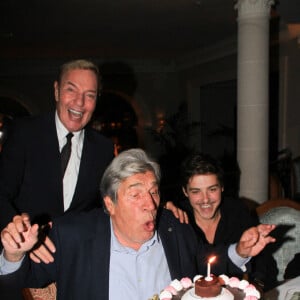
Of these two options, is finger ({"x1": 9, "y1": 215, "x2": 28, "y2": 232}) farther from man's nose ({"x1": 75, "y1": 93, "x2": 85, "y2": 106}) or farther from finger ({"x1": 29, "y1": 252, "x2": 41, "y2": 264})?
man's nose ({"x1": 75, "y1": 93, "x2": 85, "y2": 106})

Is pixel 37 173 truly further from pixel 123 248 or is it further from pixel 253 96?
pixel 253 96

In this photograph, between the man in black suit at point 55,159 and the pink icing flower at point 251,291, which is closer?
the pink icing flower at point 251,291

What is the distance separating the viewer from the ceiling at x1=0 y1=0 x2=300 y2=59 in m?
6.00

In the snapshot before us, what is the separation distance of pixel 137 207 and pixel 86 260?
0.35 meters

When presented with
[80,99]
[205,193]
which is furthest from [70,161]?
[205,193]

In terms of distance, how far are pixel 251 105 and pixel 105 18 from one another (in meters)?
3.12

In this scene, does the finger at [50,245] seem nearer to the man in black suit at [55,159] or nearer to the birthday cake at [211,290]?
the man in black suit at [55,159]

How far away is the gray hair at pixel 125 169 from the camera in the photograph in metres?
1.77

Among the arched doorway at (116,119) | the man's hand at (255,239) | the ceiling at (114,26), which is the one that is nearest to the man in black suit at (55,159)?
the man's hand at (255,239)

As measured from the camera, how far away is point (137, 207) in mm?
1735

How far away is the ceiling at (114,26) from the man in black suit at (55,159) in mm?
3797

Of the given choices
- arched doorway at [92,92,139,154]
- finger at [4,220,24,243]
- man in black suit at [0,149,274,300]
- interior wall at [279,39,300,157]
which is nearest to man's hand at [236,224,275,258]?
man in black suit at [0,149,274,300]

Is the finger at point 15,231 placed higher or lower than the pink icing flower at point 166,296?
higher

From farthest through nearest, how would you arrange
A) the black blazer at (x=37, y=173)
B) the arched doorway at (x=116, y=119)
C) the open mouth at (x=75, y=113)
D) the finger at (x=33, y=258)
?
the arched doorway at (x=116, y=119) → the open mouth at (x=75, y=113) → the black blazer at (x=37, y=173) → the finger at (x=33, y=258)
